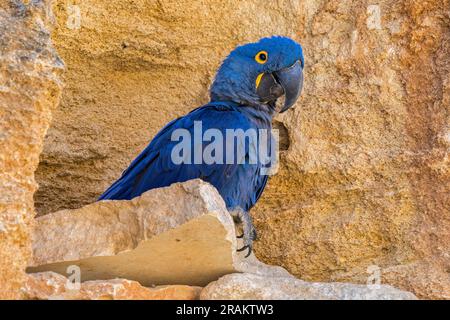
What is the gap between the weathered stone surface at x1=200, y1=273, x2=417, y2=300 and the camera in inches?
89.4

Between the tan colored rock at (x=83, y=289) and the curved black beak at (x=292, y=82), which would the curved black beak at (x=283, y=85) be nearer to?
the curved black beak at (x=292, y=82)

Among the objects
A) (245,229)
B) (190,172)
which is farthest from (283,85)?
(245,229)

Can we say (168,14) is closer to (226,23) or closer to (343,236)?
(226,23)

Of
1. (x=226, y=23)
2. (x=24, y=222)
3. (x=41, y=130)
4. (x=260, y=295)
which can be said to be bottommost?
(x=260, y=295)

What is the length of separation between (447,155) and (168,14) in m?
1.39

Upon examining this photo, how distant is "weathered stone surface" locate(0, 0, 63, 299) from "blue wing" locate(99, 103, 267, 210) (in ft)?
2.83

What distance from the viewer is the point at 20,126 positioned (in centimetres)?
215

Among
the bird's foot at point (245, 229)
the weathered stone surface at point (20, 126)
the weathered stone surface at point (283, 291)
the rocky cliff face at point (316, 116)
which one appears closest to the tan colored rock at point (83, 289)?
the weathered stone surface at point (20, 126)

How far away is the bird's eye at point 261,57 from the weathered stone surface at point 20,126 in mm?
1231

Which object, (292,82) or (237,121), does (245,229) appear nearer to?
(237,121)

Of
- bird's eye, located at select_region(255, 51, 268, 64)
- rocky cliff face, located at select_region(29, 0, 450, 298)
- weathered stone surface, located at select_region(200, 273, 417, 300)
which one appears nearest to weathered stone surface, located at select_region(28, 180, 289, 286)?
weathered stone surface, located at select_region(200, 273, 417, 300)

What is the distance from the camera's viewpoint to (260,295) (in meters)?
2.26

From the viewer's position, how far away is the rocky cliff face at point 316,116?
10.5ft
